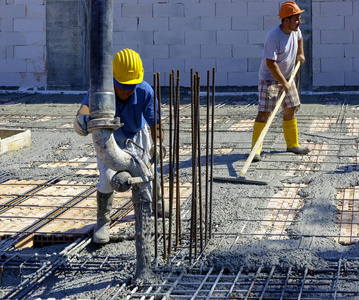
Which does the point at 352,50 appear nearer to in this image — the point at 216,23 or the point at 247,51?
the point at 247,51

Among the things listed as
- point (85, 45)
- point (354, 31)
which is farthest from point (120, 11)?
point (354, 31)

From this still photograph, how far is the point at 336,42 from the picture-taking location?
41.7 feet

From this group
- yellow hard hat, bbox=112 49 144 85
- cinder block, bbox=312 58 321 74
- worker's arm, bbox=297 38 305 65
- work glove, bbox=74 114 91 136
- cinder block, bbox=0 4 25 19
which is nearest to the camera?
work glove, bbox=74 114 91 136

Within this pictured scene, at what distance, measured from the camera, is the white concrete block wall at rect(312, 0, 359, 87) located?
12.6 metres

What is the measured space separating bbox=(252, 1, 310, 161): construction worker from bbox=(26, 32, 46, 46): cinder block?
786 centimetres

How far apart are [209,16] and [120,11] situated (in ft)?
6.36

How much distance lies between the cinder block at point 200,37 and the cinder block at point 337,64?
235cm

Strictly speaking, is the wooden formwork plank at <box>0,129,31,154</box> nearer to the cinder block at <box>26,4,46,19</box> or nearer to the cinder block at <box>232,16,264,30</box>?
the cinder block at <box>26,4,46,19</box>

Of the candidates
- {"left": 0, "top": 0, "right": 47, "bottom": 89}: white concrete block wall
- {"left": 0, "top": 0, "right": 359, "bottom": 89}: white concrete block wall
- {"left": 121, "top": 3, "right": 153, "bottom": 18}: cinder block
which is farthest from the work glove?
{"left": 0, "top": 0, "right": 47, "bottom": 89}: white concrete block wall

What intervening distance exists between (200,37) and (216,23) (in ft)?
1.46

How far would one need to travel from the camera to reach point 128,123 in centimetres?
462

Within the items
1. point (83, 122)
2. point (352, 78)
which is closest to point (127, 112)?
point (83, 122)

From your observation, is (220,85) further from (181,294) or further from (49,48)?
(181,294)

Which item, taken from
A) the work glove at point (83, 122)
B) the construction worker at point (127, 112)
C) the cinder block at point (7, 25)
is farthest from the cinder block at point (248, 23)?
the work glove at point (83, 122)
